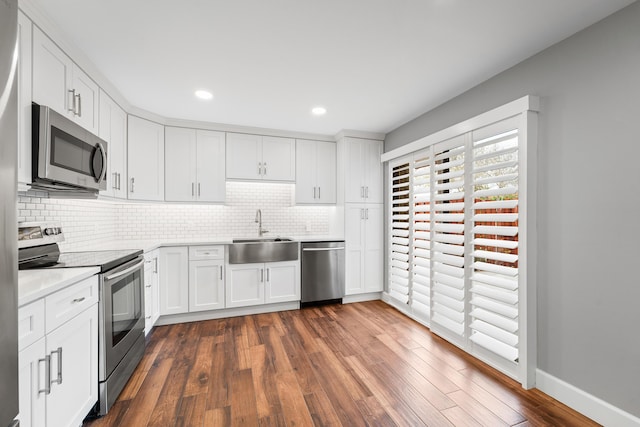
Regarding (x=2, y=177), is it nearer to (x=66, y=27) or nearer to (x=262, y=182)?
(x=66, y=27)

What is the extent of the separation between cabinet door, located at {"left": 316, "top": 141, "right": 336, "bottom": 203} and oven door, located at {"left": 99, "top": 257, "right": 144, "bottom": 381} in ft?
8.02

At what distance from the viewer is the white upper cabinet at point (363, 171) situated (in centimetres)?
388

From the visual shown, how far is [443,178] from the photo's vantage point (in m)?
2.74

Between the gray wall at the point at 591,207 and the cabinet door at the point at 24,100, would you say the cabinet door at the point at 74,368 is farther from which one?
the gray wall at the point at 591,207

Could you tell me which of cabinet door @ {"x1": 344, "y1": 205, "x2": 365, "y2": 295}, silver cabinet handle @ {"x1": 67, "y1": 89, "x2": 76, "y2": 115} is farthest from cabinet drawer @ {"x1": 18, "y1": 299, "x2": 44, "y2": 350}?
cabinet door @ {"x1": 344, "y1": 205, "x2": 365, "y2": 295}

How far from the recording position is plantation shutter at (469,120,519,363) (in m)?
2.09

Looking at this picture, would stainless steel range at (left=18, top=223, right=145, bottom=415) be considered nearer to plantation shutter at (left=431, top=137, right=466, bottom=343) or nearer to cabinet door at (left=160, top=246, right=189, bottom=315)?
cabinet door at (left=160, top=246, right=189, bottom=315)

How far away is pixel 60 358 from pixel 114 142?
2.08 m

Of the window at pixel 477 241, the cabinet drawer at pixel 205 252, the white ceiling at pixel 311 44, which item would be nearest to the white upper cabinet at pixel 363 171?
the window at pixel 477 241

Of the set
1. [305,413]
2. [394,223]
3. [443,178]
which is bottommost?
[305,413]

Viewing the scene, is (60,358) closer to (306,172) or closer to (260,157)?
(260,157)

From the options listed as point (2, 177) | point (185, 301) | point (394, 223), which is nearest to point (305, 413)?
point (2, 177)

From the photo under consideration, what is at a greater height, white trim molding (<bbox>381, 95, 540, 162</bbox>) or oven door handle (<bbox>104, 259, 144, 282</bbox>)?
white trim molding (<bbox>381, 95, 540, 162</bbox>)

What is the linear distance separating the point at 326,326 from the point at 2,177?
287 cm
